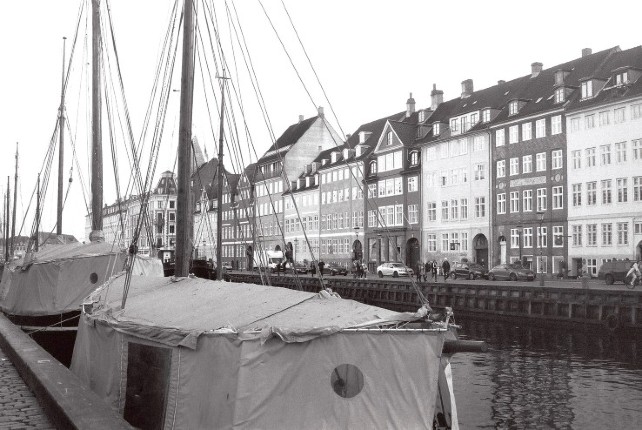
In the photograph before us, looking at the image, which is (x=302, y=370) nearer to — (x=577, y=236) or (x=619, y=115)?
(x=619, y=115)

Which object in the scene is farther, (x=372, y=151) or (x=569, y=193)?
(x=372, y=151)

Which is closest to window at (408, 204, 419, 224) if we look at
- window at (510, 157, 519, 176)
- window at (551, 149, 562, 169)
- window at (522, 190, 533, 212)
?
window at (510, 157, 519, 176)

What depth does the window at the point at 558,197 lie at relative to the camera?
172 ft

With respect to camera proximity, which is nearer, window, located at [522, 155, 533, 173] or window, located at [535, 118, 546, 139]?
window, located at [535, 118, 546, 139]

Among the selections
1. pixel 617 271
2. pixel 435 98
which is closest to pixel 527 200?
pixel 617 271

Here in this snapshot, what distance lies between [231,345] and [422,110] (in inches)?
2573

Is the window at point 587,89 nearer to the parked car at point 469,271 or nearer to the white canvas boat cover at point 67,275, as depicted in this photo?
the parked car at point 469,271

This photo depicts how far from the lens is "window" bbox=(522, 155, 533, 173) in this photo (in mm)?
54688

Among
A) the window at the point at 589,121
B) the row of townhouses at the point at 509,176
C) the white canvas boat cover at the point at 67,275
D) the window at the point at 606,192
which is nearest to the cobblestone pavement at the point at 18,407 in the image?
the white canvas boat cover at the point at 67,275

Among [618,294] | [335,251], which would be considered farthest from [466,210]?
[618,294]

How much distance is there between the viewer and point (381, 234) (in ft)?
232

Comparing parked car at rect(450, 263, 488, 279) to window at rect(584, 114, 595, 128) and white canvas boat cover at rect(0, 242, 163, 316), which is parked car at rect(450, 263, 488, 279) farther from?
white canvas boat cover at rect(0, 242, 163, 316)

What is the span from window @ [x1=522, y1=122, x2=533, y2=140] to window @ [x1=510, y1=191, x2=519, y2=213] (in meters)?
4.08

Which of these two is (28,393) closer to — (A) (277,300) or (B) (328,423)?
(A) (277,300)
